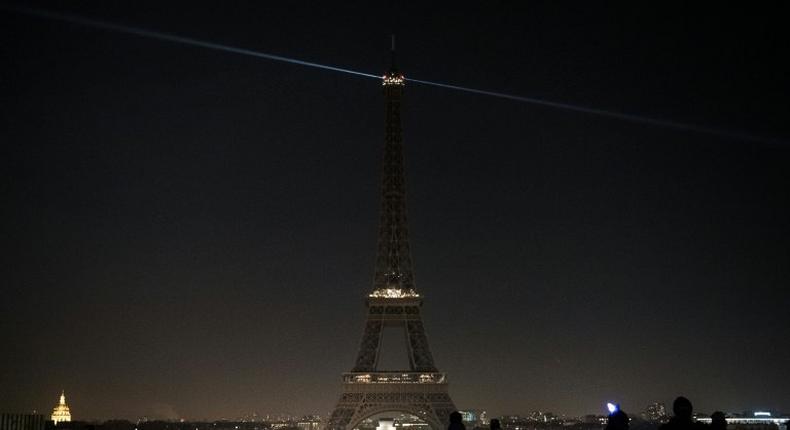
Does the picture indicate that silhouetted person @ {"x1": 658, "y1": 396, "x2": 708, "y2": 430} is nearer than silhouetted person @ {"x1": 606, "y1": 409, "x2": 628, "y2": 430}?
Yes

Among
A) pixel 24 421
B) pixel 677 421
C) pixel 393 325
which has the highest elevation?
pixel 393 325

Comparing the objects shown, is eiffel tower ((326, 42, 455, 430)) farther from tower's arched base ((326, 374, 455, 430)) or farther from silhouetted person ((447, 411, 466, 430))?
silhouetted person ((447, 411, 466, 430))

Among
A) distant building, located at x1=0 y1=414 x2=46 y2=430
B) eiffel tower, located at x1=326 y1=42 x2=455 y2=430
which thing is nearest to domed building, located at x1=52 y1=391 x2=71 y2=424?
eiffel tower, located at x1=326 y1=42 x2=455 y2=430

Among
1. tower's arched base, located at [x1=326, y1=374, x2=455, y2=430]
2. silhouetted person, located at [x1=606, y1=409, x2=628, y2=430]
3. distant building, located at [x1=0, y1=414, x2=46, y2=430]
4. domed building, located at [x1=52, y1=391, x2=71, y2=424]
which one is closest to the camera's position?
silhouetted person, located at [x1=606, y1=409, x2=628, y2=430]

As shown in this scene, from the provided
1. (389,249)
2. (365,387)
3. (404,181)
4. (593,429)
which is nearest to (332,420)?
(365,387)

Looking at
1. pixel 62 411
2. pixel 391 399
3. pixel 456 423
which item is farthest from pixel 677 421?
pixel 62 411

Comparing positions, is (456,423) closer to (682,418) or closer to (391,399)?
(682,418)

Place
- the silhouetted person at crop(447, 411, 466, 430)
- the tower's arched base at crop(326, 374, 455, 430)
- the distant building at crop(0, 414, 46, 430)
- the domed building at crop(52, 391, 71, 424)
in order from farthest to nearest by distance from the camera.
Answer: the domed building at crop(52, 391, 71, 424) → the tower's arched base at crop(326, 374, 455, 430) → the distant building at crop(0, 414, 46, 430) → the silhouetted person at crop(447, 411, 466, 430)

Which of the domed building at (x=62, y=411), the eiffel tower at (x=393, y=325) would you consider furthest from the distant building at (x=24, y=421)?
the domed building at (x=62, y=411)
